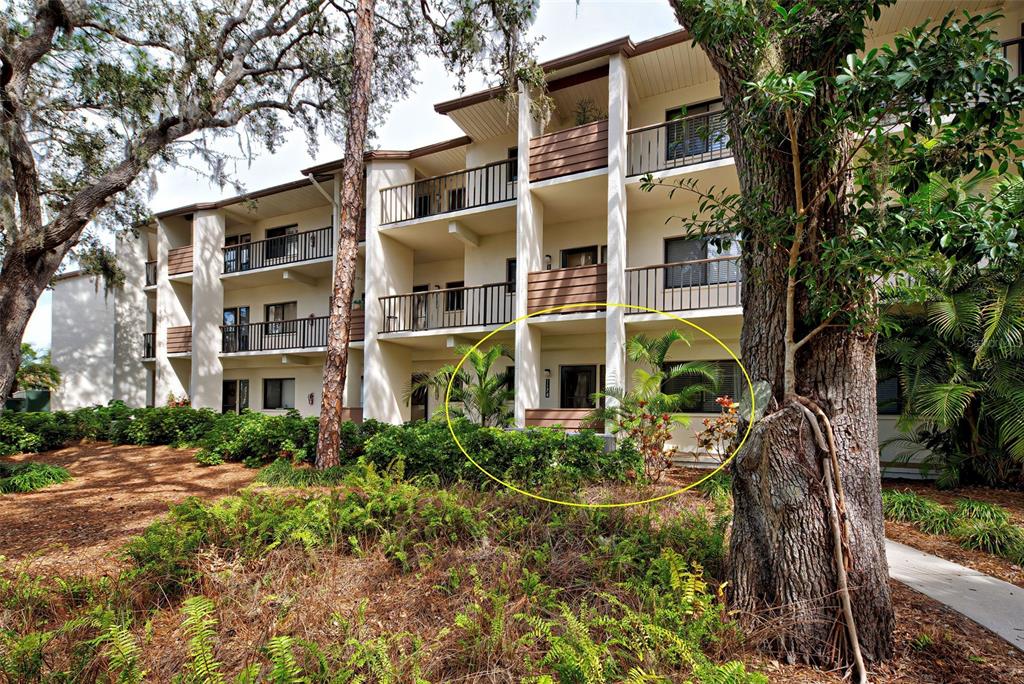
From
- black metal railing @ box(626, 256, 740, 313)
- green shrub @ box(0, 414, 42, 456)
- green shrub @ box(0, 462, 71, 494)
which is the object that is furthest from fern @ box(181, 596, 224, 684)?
green shrub @ box(0, 414, 42, 456)

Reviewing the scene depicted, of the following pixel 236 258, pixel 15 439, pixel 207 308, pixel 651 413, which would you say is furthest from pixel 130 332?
pixel 651 413

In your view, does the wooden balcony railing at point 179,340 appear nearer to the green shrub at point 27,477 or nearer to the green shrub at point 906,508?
the green shrub at point 27,477

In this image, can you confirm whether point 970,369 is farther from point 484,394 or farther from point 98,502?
point 98,502

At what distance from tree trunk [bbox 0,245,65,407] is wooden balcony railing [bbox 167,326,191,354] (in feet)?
32.2

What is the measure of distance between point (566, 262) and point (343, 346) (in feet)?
21.1

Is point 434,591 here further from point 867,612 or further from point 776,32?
point 776,32

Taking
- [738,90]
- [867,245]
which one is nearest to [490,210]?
[738,90]

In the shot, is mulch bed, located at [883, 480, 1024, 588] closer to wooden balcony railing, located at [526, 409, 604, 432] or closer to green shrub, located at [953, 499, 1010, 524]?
green shrub, located at [953, 499, 1010, 524]

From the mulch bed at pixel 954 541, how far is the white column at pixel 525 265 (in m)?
6.88

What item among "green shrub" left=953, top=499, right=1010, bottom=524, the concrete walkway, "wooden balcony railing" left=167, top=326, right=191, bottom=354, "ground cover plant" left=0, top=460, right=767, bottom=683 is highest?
"wooden balcony railing" left=167, top=326, right=191, bottom=354

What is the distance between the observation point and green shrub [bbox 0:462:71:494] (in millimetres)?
8664

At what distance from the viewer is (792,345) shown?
10.5 ft

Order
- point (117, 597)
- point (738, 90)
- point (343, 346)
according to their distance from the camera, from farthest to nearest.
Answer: point (343, 346) < point (117, 597) < point (738, 90)

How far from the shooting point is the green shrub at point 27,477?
8664mm
